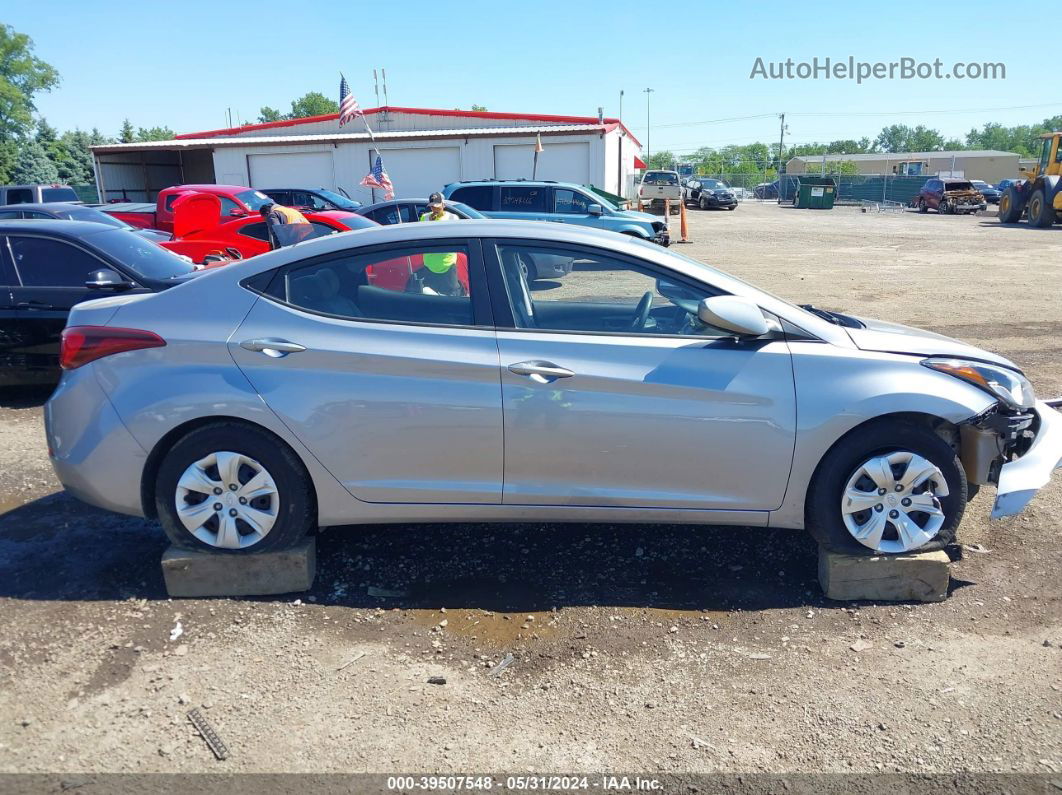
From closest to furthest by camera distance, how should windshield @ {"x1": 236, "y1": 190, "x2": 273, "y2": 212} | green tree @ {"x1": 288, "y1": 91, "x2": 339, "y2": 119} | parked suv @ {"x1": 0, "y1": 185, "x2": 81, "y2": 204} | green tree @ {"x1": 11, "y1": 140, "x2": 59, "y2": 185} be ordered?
windshield @ {"x1": 236, "y1": 190, "x2": 273, "y2": 212} → parked suv @ {"x1": 0, "y1": 185, "x2": 81, "y2": 204} → green tree @ {"x1": 11, "y1": 140, "x2": 59, "y2": 185} → green tree @ {"x1": 288, "y1": 91, "x2": 339, "y2": 119}

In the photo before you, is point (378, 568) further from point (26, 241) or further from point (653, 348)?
point (26, 241)

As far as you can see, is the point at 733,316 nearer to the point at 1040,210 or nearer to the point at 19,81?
the point at 1040,210

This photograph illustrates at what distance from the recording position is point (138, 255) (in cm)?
754

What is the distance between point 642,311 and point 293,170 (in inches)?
1264

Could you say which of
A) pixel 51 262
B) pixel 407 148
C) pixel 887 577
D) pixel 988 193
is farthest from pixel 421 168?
pixel 988 193

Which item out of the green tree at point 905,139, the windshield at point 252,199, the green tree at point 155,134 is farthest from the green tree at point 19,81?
the green tree at point 905,139

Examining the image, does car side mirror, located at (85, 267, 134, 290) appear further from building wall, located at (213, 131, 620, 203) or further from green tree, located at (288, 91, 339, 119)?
green tree, located at (288, 91, 339, 119)

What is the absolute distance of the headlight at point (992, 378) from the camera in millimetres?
3793

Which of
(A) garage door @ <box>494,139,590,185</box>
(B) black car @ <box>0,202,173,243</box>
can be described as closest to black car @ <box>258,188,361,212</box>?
(B) black car @ <box>0,202,173,243</box>

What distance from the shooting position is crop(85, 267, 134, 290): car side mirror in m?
6.92

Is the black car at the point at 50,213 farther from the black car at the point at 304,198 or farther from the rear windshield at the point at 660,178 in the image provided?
the rear windshield at the point at 660,178

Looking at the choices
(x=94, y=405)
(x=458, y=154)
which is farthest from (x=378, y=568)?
(x=458, y=154)

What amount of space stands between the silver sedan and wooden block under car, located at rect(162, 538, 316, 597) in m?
0.07

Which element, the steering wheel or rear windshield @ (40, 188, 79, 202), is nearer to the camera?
the steering wheel
